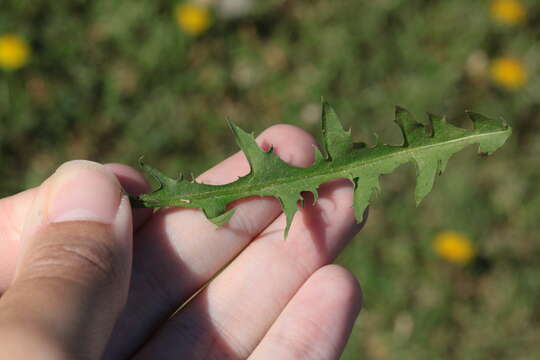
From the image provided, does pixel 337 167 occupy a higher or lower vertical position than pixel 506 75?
higher

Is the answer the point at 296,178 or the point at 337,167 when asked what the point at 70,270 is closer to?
the point at 296,178

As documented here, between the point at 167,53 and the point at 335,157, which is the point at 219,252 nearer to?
the point at 335,157

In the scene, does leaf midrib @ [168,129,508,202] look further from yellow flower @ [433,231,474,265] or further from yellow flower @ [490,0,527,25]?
yellow flower @ [490,0,527,25]

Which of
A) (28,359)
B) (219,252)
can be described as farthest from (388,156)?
(28,359)

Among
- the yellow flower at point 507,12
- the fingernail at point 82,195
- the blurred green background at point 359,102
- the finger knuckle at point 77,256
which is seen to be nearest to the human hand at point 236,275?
the fingernail at point 82,195

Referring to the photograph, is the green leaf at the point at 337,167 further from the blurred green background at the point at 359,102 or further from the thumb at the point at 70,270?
the blurred green background at the point at 359,102

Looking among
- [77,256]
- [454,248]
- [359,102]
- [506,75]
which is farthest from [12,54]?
[506,75]

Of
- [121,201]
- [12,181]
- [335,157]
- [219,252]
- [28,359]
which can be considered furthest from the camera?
[12,181]
